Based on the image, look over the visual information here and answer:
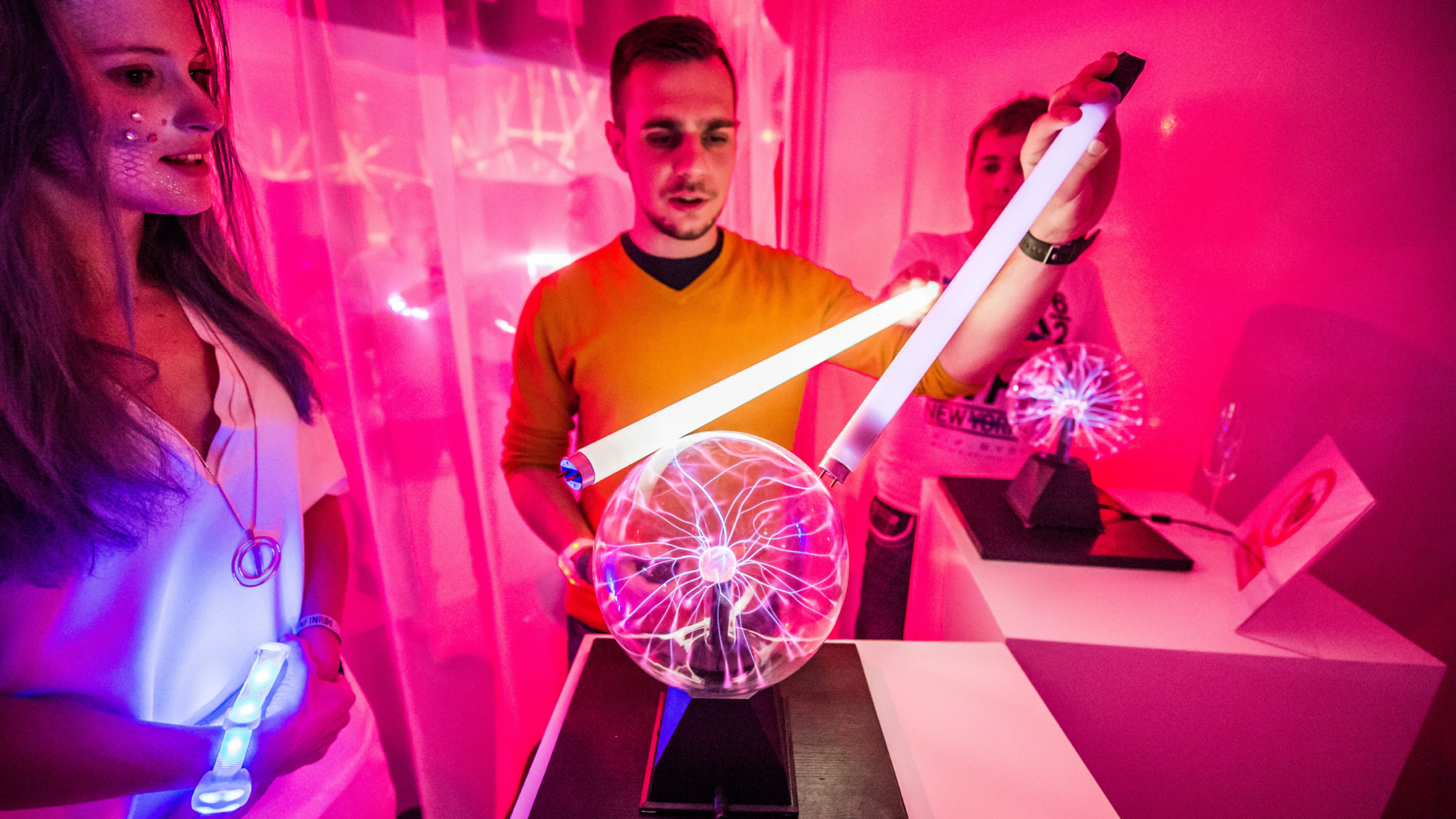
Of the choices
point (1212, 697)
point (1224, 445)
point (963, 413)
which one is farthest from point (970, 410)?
point (1212, 697)

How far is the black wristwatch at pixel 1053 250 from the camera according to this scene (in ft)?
3.08

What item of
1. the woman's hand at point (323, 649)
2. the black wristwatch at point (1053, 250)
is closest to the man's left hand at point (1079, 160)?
the black wristwatch at point (1053, 250)

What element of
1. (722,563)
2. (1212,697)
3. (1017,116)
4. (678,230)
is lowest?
(1212,697)

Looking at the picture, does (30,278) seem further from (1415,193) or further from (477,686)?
(1415,193)

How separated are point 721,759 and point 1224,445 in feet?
5.12

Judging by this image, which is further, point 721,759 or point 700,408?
point 721,759

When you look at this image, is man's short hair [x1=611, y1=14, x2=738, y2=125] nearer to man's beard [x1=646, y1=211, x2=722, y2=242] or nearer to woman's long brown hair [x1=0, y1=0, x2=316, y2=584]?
man's beard [x1=646, y1=211, x2=722, y2=242]

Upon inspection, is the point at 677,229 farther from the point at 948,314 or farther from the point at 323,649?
the point at 323,649

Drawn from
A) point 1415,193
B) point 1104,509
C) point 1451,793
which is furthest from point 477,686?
point 1415,193

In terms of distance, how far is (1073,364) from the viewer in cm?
141

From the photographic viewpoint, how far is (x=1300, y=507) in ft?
4.01

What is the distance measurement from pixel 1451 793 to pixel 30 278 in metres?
3.20

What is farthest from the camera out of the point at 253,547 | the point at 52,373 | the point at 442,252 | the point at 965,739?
the point at 442,252

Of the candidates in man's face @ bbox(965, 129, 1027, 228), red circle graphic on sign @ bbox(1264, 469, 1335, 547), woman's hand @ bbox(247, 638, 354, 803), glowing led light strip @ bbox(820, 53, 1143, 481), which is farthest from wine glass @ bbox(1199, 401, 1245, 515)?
woman's hand @ bbox(247, 638, 354, 803)
